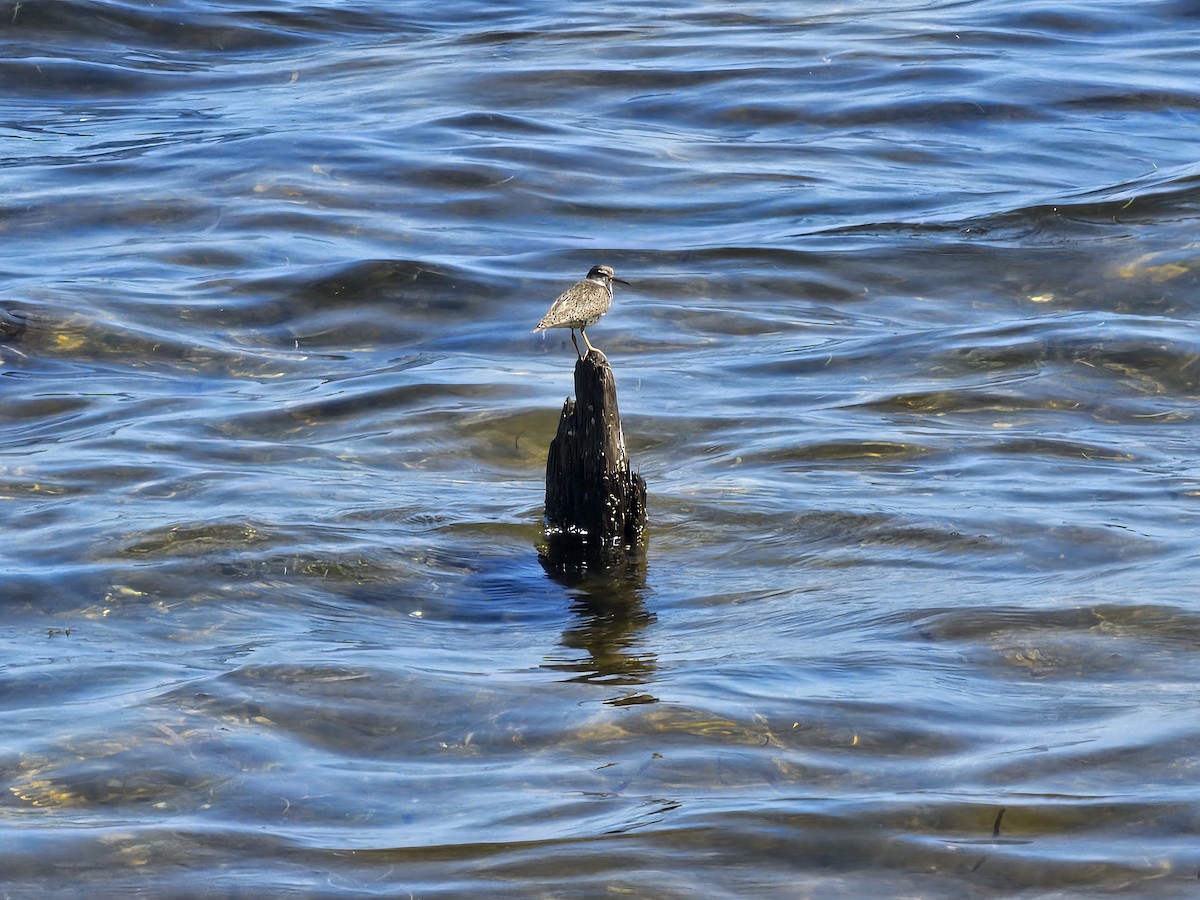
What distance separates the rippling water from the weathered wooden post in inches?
9.4

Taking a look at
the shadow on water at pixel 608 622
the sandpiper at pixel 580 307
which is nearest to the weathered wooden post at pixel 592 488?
the shadow on water at pixel 608 622

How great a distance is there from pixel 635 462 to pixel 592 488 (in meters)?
1.50

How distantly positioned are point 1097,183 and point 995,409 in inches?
209

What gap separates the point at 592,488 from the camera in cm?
739

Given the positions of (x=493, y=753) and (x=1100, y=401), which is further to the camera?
(x=1100, y=401)

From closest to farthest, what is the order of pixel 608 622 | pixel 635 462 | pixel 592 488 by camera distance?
1. pixel 608 622
2. pixel 592 488
3. pixel 635 462

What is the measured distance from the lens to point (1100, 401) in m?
9.48

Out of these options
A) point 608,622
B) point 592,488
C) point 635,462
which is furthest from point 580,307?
point 635,462

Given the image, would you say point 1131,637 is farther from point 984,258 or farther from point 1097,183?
point 1097,183

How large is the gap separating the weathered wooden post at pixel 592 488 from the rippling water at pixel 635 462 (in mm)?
239

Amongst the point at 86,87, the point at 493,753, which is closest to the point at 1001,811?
the point at 493,753

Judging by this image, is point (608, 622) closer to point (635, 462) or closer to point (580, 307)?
point (580, 307)

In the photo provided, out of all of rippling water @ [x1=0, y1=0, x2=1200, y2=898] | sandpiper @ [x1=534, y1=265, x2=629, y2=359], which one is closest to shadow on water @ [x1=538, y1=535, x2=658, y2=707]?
rippling water @ [x1=0, y1=0, x2=1200, y2=898]

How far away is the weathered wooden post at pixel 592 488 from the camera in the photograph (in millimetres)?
7262
